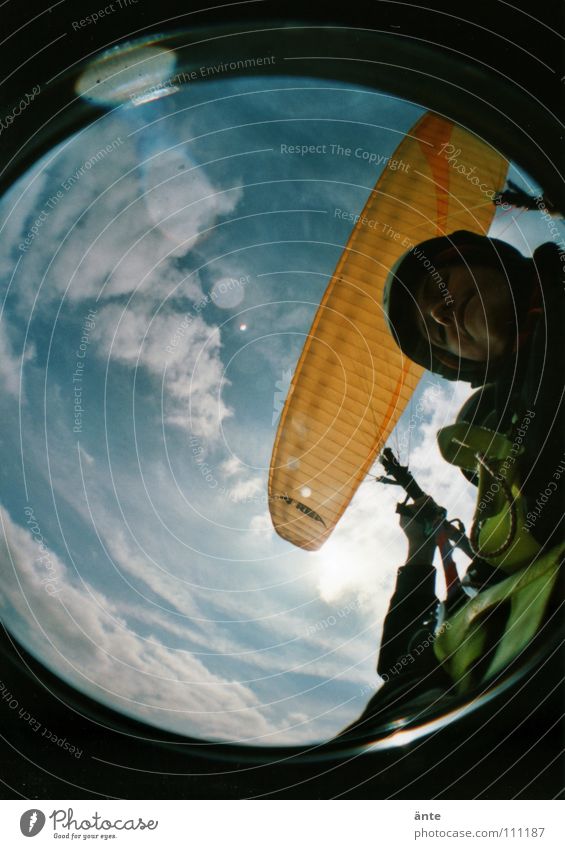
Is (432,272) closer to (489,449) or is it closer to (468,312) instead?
(468,312)

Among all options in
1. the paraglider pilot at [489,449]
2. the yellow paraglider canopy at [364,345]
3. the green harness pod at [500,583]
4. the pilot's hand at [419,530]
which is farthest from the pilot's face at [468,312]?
the pilot's hand at [419,530]

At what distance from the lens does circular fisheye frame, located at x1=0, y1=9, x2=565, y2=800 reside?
1562 mm

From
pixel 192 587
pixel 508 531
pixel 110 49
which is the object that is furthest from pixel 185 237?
pixel 508 531

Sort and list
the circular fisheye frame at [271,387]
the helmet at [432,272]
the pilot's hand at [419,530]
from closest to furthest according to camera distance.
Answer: the circular fisheye frame at [271,387] < the helmet at [432,272] < the pilot's hand at [419,530]

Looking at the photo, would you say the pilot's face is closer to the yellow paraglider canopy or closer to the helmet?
the helmet

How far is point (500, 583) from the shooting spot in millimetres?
1671

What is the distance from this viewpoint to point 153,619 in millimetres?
1801

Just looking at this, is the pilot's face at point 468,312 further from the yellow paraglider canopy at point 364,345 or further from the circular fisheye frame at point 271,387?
the yellow paraglider canopy at point 364,345

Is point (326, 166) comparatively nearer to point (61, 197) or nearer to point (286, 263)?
point (286, 263)

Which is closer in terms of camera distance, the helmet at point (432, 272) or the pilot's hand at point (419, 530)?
the helmet at point (432, 272)

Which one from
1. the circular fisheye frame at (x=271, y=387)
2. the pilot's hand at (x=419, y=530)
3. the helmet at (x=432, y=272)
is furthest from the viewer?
the pilot's hand at (x=419, y=530)

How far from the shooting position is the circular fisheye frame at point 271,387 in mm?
1562

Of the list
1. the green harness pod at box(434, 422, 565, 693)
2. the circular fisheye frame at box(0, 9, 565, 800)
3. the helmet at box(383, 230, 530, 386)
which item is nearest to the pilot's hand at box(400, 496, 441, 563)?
the circular fisheye frame at box(0, 9, 565, 800)

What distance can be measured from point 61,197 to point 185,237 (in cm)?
41
